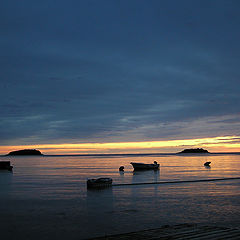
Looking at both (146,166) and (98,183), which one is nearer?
(98,183)

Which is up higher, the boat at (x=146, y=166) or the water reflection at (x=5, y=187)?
the boat at (x=146, y=166)

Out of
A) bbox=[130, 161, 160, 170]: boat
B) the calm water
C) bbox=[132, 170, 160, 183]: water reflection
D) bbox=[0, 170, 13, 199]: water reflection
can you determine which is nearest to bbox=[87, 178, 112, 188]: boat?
the calm water

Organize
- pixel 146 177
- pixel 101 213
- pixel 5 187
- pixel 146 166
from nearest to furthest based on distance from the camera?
pixel 101 213 → pixel 5 187 → pixel 146 177 → pixel 146 166

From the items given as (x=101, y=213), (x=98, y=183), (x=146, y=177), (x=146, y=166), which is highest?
(x=146, y=166)

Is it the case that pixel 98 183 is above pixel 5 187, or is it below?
above

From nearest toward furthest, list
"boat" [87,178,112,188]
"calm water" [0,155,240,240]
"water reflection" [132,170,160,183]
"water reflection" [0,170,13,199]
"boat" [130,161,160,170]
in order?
1. "calm water" [0,155,240,240]
2. "water reflection" [0,170,13,199]
3. "boat" [87,178,112,188]
4. "water reflection" [132,170,160,183]
5. "boat" [130,161,160,170]

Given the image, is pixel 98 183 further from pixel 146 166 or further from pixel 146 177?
pixel 146 166

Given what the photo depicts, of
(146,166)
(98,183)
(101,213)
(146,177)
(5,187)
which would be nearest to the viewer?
(101,213)

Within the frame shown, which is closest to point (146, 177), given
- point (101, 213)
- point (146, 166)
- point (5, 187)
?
point (146, 166)

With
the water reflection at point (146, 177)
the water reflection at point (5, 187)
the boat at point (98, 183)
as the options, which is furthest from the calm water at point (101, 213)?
the water reflection at point (146, 177)

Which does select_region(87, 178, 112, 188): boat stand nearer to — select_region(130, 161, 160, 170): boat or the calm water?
the calm water

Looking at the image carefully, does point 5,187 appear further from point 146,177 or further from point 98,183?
point 146,177

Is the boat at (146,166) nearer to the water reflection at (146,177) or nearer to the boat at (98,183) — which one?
the water reflection at (146,177)

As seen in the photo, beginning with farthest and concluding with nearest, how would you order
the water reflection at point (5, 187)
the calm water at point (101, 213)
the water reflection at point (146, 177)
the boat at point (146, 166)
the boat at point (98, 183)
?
the boat at point (146, 166), the water reflection at point (146, 177), the boat at point (98, 183), the water reflection at point (5, 187), the calm water at point (101, 213)
